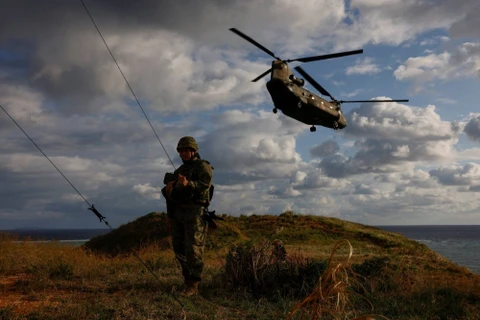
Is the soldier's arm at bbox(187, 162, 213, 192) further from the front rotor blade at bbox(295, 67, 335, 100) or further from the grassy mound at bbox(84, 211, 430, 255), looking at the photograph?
the front rotor blade at bbox(295, 67, 335, 100)

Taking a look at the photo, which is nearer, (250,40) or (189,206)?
(189,206)

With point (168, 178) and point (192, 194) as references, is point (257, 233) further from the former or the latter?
point (192, 194)

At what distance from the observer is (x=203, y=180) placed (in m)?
7.77

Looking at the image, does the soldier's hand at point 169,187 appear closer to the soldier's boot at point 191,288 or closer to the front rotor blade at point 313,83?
the soldier's boot at point 191,288

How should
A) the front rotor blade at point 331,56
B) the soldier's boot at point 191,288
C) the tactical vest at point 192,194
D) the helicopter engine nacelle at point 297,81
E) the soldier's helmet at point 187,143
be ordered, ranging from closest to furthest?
the soldier's boot at point 191,288 → the tactical vest at point 192,194 → the soldier's helmet at point 187,143 → the front rotor blade at point 331,56 → the helicopter engine nacelle at point 297,81

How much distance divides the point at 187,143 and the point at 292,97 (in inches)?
428

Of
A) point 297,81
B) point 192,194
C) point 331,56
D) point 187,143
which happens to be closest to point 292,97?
point 297,81

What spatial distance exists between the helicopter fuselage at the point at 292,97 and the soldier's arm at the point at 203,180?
35.4 ft

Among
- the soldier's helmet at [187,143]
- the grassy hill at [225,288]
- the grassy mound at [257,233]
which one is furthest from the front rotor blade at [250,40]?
the soldier's helmet at [187,143]

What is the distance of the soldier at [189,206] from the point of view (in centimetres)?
765

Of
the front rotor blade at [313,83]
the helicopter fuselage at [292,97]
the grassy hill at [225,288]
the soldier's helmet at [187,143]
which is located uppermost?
the front rotor blade at [313,83]

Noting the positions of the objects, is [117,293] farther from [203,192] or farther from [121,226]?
[121,226]

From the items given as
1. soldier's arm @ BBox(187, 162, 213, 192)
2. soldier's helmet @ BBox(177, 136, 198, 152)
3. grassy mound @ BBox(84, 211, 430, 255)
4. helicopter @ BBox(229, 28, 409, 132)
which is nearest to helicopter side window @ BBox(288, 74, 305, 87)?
helicopter @ BBox(229, 28, 409, 132)

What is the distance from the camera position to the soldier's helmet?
7961 mm
